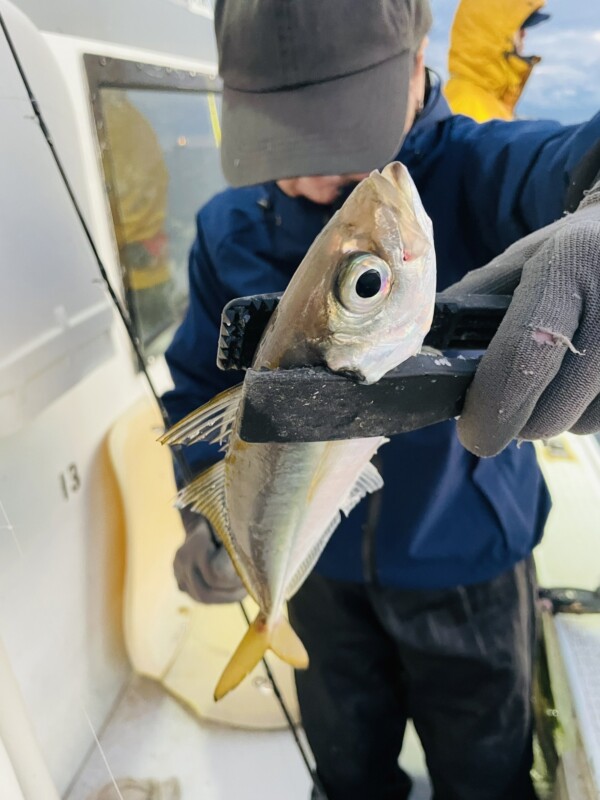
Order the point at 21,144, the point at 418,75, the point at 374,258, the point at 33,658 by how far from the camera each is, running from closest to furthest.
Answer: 1. the point at 374,258
2. the point at 418,75
3. the point at 21,144
4. the point at 33,658

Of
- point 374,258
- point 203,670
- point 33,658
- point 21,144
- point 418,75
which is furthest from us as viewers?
Answer: point 203,670

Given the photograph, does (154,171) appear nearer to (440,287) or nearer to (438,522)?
(440,287)

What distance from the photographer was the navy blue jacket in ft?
2.70

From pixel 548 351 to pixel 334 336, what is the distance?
0.18m

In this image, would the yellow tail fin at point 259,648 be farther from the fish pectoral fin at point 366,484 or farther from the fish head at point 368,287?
the fish head at point 368,287

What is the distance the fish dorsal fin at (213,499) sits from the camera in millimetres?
688

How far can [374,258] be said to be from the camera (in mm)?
445

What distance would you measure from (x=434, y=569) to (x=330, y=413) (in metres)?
0.50

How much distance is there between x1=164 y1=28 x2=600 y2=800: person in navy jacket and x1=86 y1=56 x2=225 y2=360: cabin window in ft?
1.90

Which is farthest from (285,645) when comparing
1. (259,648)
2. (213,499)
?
(213,499)

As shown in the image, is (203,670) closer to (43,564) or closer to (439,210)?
(43,564)

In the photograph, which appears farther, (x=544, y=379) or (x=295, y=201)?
(x=295, y=201)

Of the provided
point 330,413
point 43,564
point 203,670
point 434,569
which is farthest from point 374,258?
point 203,670

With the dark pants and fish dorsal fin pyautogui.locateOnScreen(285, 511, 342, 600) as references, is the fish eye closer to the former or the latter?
fish dorsal fin pyautogui.locateOnScreen(285, 511, 342, 600)
